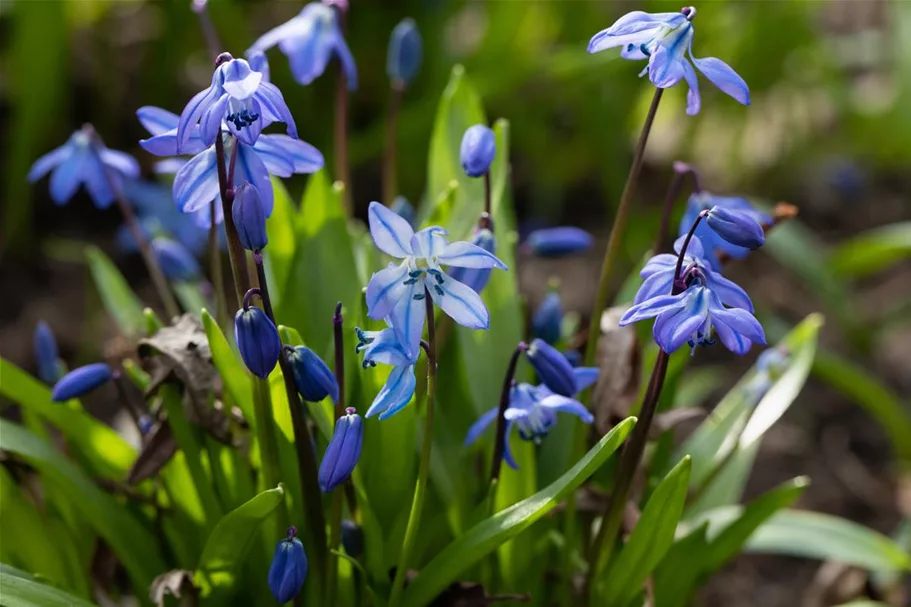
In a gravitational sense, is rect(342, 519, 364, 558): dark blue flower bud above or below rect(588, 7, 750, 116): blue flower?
below

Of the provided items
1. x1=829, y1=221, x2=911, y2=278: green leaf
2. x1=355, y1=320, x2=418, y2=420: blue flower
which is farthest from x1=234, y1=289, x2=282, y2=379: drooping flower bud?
x1=829, y1=221, x2=911, y2=278: green leaf

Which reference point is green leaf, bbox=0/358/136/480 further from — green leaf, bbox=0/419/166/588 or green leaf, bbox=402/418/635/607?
green leaf, bbox=402/418/635/607

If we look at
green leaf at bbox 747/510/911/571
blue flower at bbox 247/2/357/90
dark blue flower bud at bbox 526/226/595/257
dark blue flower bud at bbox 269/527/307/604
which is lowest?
green leaf at bbox 747/510/911/571

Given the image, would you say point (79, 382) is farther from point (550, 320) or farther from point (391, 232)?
point (550, 320)

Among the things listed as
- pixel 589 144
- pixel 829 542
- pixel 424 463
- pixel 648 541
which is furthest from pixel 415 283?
pixel 589 144

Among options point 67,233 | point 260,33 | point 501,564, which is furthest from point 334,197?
point 260,33

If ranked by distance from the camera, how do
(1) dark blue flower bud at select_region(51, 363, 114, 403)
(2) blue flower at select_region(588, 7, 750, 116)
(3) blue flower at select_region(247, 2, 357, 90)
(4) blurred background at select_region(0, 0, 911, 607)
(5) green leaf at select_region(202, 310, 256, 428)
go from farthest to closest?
1. (4) blurred background at select_region(0, 0, 911, 607)
2. (3) blue flower at select_region(247, 2, 357, 90)
3. (1) dark blue flower bud at select_region(51, 363, 114, 403)
4. (5) green leaf at select_region(202, 310, 256, 428)
5. (2) blue flower at select_region(588, 7, 750, 116)

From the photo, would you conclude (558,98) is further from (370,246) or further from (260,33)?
(370,246)
